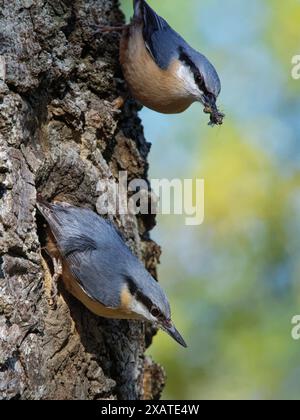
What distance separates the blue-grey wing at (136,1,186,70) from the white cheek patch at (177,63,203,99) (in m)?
0.09

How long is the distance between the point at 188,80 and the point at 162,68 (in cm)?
17

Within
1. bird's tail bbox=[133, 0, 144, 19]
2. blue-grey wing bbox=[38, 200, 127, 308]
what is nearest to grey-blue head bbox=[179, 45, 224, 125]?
bird's tail bbox=[133, 0, 144, 19]

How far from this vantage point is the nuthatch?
13.9ft

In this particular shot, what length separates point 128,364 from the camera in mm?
3898

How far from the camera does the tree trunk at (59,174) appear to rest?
127 inches

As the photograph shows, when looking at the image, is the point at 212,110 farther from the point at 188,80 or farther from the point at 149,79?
the point at 149,79

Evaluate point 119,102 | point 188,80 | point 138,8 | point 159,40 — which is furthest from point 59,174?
point 138,8

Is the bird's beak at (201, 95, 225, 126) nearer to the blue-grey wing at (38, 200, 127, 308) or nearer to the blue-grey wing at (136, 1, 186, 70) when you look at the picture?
the blue-grey wing at (136, 1, 186, 70)

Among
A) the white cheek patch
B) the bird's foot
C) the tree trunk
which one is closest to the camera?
the tree trunk

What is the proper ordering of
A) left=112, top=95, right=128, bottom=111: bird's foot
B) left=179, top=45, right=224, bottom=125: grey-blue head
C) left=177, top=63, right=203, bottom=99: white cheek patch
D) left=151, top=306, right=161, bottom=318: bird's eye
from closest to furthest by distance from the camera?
left=151, top=306, right=161, bottom=318: bird's eye, left=112, top=95, right=128, bottom=111: bird's foot, left=179, top=45, right=224, bottom=125: grey-blue head, left=177, top=63, right=203, bottom=99: white cheek patch

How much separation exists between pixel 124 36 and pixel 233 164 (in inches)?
82.7
